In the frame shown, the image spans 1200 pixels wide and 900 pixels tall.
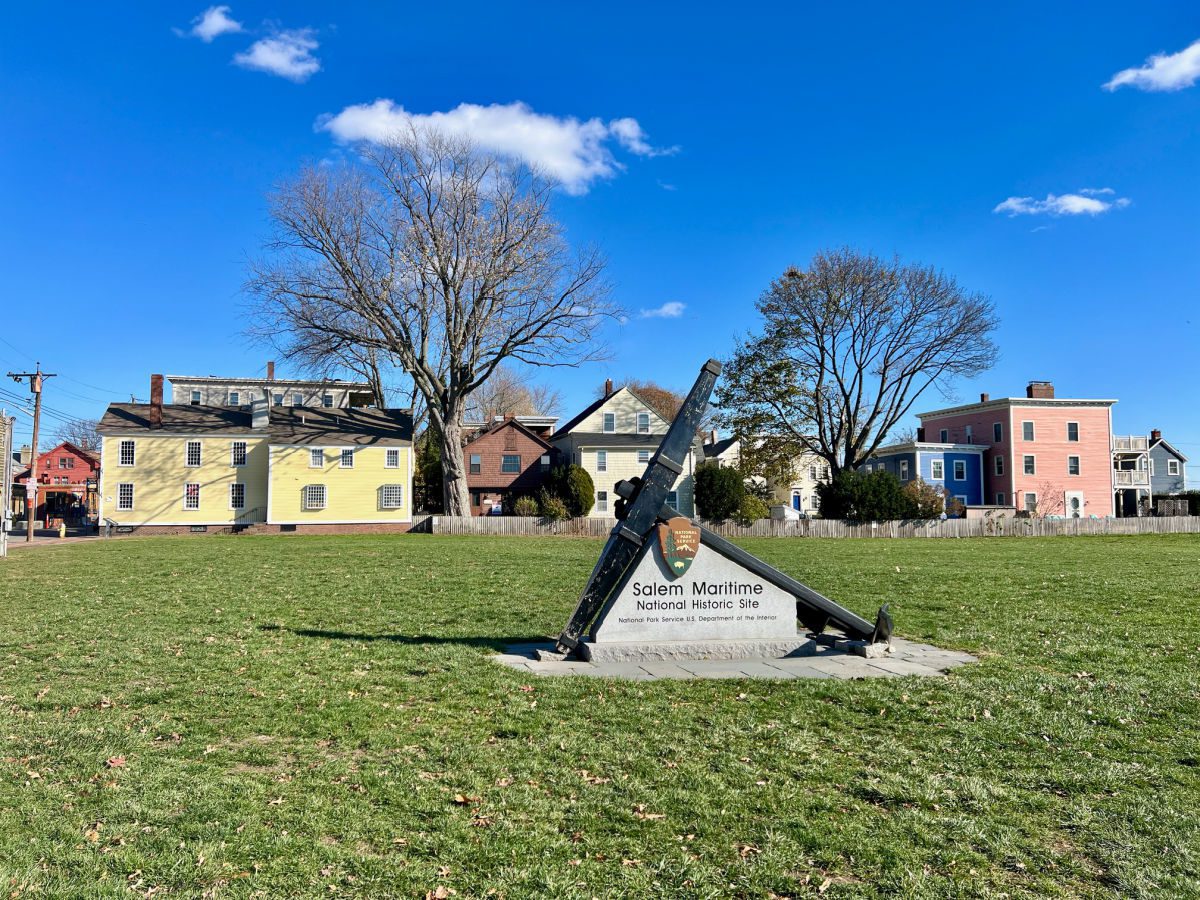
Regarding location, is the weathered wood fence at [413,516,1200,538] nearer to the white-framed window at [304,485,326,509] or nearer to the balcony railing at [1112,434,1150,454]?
the white-framed window at [304,485,326,509]

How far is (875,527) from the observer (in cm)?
4288

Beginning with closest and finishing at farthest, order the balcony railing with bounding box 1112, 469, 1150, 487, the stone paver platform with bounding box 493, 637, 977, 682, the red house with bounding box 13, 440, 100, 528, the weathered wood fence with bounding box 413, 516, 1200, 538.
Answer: the stone paver platform with bounding box 493, 637, 977, 682 < the weathered wood fence with bounding box 413, 516, 1200, 538 < the red house with bounding box 13, 440, 100, 528 < the balcony railing with bounding box 1112, 469, 1150, 487

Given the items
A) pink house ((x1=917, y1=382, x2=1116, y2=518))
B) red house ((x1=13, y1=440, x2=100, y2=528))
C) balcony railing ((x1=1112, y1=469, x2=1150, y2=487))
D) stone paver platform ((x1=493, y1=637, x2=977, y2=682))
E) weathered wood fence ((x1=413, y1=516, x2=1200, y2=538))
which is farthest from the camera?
balcony railing ((x1=1112, y1=469, x2=1150, y2=487))

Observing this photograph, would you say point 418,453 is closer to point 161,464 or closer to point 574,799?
point 161,464

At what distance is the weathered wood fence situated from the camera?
135 ft

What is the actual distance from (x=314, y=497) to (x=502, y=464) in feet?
41.8

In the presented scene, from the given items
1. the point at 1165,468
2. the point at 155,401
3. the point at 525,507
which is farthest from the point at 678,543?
the point at 1165,468

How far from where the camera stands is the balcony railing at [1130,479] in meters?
61.2

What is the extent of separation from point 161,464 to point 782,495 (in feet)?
143

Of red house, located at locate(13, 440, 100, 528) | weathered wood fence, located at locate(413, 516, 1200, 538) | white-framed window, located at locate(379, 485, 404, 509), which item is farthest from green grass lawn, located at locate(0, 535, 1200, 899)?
red house, located at locate(13, 440, 100, 528)

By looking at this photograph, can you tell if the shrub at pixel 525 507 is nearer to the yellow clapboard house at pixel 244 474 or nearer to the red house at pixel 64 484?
the yellow clapboard house at pixel 244 474

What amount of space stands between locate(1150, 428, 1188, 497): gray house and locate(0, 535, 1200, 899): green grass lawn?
75104mm

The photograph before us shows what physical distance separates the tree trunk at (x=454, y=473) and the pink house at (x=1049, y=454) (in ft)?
121

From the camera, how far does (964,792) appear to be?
492 cm
